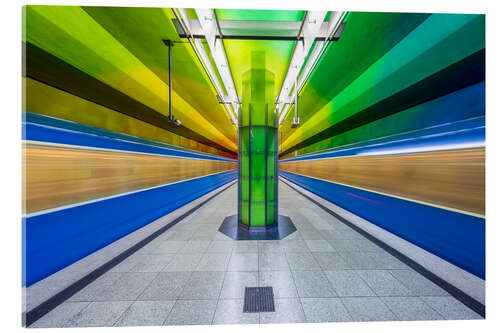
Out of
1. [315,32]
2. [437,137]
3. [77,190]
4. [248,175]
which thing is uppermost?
[315,32]

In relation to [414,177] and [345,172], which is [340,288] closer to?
[414,177]

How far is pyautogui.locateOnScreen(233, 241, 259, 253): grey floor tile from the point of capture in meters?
2.69

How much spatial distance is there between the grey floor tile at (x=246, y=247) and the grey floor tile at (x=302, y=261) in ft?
2.03

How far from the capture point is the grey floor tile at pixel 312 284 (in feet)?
5.95

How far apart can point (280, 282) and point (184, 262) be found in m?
1.58

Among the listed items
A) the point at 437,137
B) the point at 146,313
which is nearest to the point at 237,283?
the point at 146,313

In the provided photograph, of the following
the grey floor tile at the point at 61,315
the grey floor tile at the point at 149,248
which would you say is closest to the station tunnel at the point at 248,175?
the grey floor tile at the point at 61,315

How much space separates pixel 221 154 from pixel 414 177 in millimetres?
9197

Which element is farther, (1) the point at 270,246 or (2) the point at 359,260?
(1) the point at 270,246

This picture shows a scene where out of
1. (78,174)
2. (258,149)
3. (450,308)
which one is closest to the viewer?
(450,308)

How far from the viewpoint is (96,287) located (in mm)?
1920

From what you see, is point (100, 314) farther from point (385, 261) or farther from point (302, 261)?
point (385, 261)

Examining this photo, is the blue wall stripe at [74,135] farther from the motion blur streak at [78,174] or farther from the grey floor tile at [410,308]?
the grey floor tile at [410,308]

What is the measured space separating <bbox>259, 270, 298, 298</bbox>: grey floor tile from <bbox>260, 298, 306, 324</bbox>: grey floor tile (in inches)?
3.9
